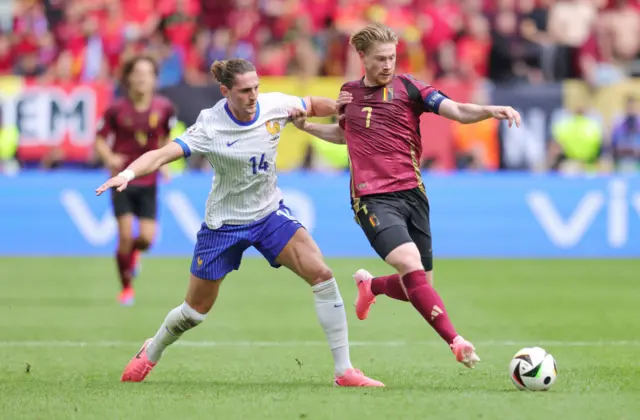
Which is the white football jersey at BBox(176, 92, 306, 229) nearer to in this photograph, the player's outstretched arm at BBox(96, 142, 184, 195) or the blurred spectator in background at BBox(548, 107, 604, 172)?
the player's outstretched arm at BBox(96, 142, 184, 195)

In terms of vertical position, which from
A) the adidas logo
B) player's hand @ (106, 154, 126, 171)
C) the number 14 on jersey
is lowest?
the adidas logo

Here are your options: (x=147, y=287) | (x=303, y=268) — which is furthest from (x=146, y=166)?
(x=147, y=287)

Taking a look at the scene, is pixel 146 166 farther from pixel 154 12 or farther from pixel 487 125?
pixel 154 12

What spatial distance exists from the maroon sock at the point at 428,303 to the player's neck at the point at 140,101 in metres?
5.86

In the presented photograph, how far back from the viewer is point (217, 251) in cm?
801

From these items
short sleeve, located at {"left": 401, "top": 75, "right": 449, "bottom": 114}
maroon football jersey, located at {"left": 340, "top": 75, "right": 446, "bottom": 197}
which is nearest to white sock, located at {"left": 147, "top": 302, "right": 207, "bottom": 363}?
maroon football jersey, located at {"left": 340, "top": 75, "right": 446, "bottom": 197}

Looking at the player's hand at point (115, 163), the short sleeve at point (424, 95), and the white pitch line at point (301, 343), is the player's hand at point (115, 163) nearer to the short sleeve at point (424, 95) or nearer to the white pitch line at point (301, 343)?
the white pitch line at point (301, 343)

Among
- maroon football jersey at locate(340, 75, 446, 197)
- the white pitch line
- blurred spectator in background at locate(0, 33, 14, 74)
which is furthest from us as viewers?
blurred spectator in background at locate(0, 33, 14, 74)

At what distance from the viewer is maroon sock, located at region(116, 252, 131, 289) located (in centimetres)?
1288

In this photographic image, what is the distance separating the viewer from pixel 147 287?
576 inches

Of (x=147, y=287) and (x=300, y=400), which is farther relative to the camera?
(x=147, y=287)

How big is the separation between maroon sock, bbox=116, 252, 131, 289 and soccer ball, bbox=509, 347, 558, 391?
6407 millimetres

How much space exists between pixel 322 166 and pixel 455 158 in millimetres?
2127

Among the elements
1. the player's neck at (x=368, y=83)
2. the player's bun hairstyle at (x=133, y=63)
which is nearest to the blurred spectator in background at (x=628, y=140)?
the player's bun hairstyle at (x=133, y=63)
